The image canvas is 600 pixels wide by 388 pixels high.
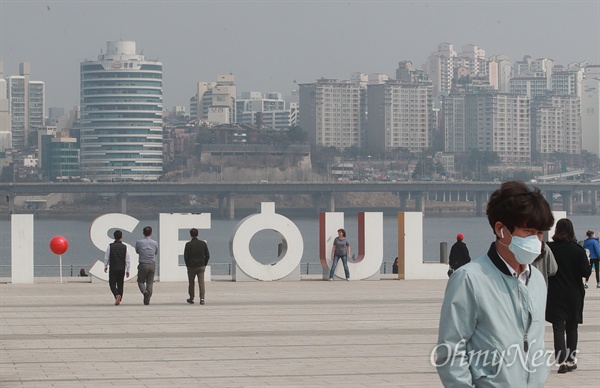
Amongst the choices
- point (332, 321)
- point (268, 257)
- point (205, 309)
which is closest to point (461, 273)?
point (332, 321)

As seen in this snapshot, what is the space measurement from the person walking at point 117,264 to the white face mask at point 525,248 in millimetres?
16488

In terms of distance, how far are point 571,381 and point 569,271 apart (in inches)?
42.4

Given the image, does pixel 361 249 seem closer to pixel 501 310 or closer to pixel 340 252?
pixel 340 252

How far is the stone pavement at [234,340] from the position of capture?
12.5m

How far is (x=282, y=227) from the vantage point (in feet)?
102

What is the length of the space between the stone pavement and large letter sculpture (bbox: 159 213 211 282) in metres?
4.18

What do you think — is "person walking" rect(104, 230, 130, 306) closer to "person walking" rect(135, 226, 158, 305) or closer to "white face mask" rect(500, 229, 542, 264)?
"person walking" rect(135, 226, 158, 305)

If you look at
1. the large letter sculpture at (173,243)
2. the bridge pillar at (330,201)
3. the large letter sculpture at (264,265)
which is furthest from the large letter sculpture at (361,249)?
the bridge pillar at (330,201)

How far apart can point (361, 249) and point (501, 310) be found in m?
25.3

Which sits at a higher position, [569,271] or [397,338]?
[569,271]

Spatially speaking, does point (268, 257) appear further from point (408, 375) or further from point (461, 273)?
point (461, 273)

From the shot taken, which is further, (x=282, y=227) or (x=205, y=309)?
(x=282, y=227)

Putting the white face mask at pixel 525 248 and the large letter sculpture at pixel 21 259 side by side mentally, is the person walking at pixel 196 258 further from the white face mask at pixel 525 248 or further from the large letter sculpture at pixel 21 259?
the white face mask at pixel 525 248

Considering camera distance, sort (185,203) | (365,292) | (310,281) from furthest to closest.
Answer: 1. (185,203)
2. (310,281)
3. (365,292)
